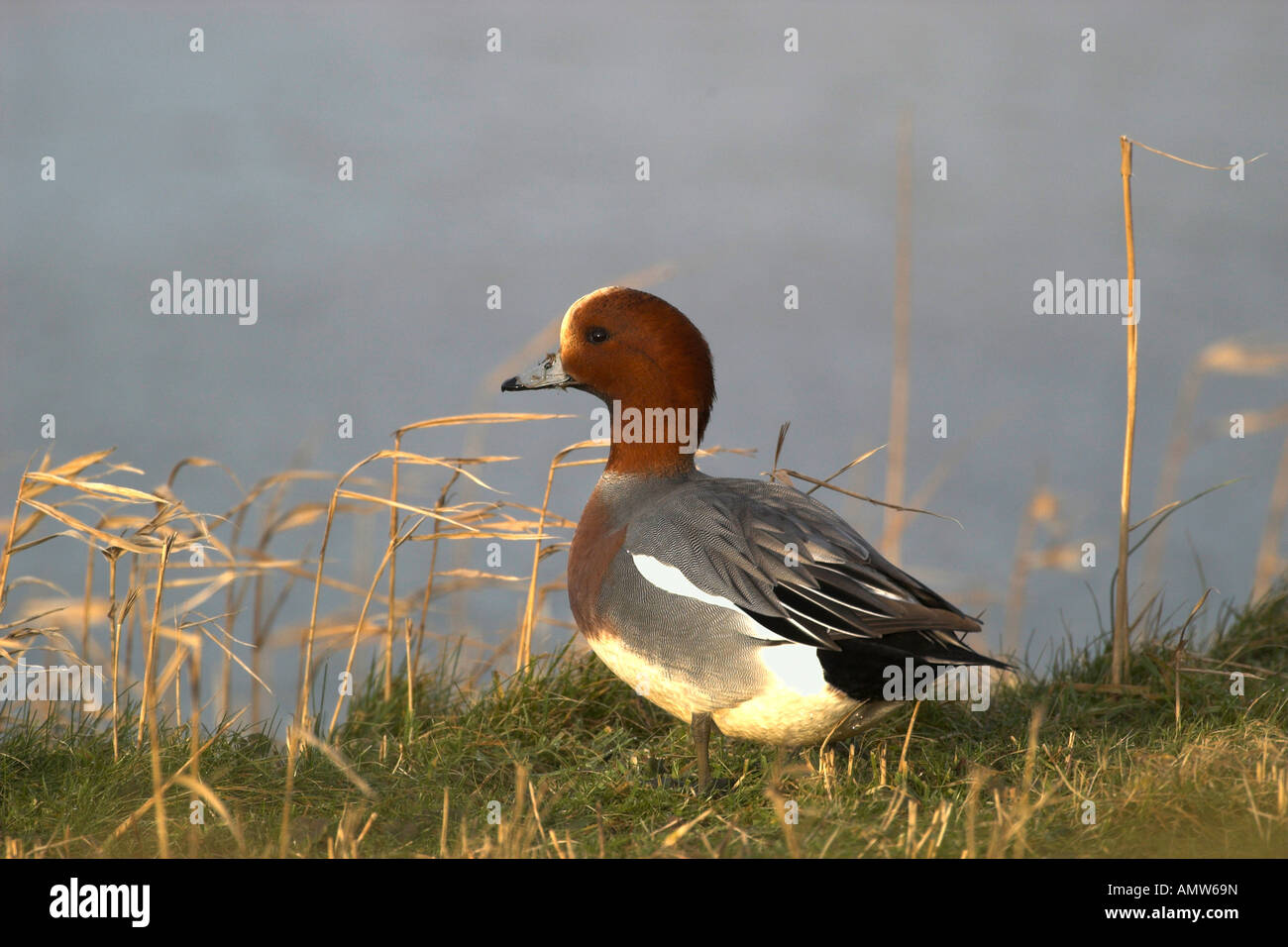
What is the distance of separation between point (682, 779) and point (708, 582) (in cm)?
70

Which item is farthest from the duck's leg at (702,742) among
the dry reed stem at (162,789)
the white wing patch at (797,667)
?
the dry reed stem at (162,789)

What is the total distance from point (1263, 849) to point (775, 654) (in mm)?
1430

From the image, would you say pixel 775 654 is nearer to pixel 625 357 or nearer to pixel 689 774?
pixel 689 774

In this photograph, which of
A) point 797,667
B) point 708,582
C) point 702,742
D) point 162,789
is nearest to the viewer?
point 162,789

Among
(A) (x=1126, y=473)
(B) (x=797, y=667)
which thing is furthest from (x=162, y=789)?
(A) (x=1126, y=473)

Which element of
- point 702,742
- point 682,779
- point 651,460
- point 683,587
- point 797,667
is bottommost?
point 682,779

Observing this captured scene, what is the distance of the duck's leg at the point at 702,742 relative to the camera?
158 inches

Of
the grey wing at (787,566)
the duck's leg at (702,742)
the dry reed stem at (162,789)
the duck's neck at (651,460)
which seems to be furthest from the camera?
the duck's neck at (651,460)

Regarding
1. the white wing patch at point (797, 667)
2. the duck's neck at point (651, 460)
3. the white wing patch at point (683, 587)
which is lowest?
the white wing patch at point (797, 667)

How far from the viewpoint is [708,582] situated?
154 inches

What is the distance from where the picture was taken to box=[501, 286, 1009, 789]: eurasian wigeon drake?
149 inches

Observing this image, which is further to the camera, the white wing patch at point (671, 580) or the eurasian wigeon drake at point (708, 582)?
the white wing patch at point (671, 580)

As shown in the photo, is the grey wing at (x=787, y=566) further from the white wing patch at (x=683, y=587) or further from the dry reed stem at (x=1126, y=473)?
the dry reed stem at (x=1126, y=473)

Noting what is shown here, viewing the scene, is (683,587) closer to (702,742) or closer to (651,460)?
(702,742)
